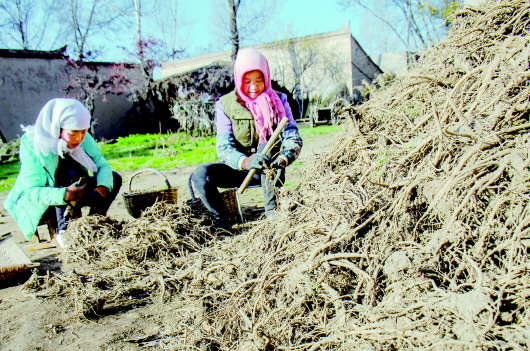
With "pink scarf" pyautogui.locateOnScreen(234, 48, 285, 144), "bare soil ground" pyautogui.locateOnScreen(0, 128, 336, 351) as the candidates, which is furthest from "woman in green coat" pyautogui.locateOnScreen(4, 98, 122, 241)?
"pink scarf" pyautogui.locateOnScreen(234, 48, 285, 144)

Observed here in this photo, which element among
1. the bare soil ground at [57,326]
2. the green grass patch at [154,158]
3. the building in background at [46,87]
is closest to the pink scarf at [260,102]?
the bare soil ground at [57,326]

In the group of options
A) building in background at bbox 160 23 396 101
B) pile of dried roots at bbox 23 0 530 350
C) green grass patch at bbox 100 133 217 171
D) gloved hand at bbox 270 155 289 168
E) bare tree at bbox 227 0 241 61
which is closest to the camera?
pile of dried roots at bbox 23 0 530 350

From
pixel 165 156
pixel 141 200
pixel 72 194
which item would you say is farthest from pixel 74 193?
pixel 165 156

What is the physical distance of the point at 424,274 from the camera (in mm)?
1540

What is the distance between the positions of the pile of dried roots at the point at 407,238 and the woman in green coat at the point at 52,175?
1.02 m

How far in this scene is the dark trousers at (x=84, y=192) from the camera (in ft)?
11.3

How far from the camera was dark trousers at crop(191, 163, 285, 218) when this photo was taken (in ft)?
10.9

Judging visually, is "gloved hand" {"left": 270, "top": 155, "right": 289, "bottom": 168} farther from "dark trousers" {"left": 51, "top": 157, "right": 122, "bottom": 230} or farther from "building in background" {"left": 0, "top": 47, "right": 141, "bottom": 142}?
"building in background" {"left": 0, "top": 47, "right": 141, "bottom": 142}

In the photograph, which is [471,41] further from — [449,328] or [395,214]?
[449,328]

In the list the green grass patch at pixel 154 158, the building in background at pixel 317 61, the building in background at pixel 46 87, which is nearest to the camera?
the green grass patch at pixel 154 158

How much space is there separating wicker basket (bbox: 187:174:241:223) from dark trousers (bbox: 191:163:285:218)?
0.05 m

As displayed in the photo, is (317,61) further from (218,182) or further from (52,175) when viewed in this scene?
(52,175)

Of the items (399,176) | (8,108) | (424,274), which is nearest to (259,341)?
(424,274)

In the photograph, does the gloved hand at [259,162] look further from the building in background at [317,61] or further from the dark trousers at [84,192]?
the building in background at [317,61]
